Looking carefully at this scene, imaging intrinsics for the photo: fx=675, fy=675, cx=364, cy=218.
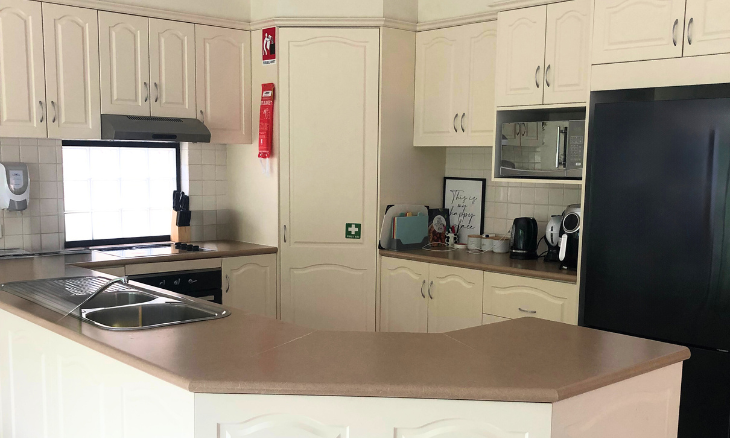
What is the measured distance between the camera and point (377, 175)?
421cm

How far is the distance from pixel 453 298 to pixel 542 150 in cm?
95

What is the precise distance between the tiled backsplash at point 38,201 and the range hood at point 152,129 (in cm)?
38

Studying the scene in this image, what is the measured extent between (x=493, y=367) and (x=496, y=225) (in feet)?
8.67

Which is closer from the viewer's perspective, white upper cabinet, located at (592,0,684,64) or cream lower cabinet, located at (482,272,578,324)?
white upper cabinet, located at (592,0,684,64)

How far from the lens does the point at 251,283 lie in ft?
13.8

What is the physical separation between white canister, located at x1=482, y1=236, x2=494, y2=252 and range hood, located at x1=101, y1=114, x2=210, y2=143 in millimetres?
1795

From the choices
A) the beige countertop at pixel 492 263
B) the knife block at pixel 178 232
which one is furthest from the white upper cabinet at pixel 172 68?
the beige countertop at pixel 492 263

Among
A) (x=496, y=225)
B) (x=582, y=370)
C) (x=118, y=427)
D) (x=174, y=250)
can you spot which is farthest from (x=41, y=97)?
(x=582, y=370)

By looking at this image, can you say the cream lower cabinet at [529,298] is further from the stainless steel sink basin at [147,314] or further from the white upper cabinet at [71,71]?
the white upper cabinet at [71,71]

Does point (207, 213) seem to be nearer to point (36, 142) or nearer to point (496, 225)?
point (36, 142)

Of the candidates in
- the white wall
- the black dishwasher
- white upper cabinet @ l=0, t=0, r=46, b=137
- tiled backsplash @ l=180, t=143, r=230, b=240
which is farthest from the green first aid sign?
white upper cabinet @ l=0, t=0, r=46, b=137

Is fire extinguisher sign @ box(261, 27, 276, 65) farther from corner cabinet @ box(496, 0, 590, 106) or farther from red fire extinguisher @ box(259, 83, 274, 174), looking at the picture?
corner cabinet @ box(496, 0, 590, 106)

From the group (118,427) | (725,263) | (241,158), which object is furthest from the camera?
(241,158)

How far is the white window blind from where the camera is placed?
4133 mm
